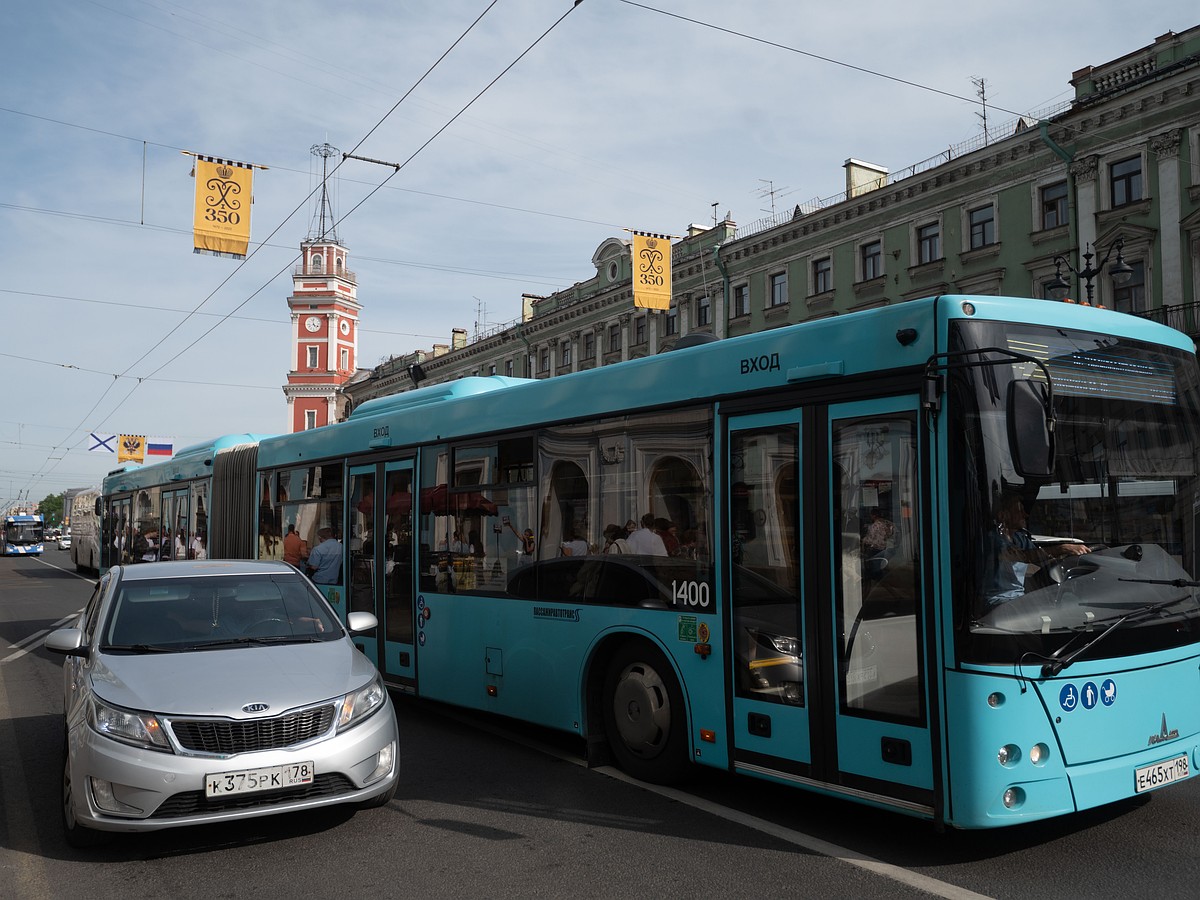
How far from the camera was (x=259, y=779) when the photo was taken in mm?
5074

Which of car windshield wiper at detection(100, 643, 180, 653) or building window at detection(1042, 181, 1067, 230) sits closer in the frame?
car windshield wiper at detection(100, 643, 180, 653)

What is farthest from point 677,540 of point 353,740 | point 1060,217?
point 1060,217

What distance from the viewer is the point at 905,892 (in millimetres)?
4559

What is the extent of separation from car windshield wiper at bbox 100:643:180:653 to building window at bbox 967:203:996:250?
2868cm

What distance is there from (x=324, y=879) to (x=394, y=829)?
2.66 feet

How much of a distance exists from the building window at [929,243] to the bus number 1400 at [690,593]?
27682 millimetres

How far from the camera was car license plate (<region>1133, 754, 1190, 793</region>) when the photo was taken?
4914 millimetres

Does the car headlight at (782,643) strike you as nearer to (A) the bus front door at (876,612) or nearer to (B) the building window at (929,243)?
(A) the bus front door at (876,612)

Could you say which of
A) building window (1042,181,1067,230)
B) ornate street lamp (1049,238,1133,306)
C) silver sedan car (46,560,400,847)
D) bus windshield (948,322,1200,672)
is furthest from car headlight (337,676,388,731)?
building window (1042,181,1067,230)

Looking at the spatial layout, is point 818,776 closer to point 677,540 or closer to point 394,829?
point 677,540

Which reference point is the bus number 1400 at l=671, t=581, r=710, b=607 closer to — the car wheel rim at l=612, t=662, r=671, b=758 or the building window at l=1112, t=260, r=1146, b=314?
the car wheel rim at l=612, t=662, r=671, b=758

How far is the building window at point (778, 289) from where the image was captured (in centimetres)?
3688

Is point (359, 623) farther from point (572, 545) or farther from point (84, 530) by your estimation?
point (84, 530)

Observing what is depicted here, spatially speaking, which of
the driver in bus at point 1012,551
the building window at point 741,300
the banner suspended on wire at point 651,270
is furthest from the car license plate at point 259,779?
the building window at point 741,300
